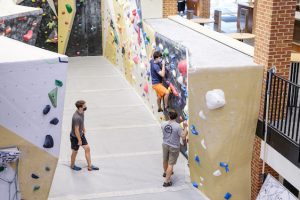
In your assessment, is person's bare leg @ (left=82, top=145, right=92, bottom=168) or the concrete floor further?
person's bare leg @ (left=82, top=145, right=92, bottom=168)

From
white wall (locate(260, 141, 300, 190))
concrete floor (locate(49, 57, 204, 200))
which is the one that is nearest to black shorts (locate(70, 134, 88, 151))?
concrete floor (locate(49, 57, 204, 200))

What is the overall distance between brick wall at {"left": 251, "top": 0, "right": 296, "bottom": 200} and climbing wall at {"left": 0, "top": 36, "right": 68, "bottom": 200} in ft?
11.8

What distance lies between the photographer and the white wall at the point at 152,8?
14.3 metres

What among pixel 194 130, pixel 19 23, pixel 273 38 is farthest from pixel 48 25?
pixel 273 38

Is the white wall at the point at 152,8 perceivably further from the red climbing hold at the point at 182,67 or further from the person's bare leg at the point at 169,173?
the person's bare leg at the point at 169,173

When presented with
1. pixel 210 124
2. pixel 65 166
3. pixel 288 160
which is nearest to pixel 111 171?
pixel 65 166

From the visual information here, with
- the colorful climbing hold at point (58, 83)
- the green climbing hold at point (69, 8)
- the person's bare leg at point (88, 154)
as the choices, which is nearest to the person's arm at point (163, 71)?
the person's bare leg at point (88, 154)

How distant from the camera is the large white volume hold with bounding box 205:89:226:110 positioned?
28.6 ft

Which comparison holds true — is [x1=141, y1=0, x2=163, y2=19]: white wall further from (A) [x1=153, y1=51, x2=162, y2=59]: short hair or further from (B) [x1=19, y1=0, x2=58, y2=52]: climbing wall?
(B) [x1=19, y1=0, x2=58, y2=52]: climbing wall

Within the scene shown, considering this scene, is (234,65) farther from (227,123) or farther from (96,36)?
(96,36)

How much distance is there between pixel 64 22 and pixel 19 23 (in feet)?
22.6

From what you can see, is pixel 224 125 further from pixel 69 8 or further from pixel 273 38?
pixel 69 8

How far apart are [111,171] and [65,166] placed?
1038 millimetres

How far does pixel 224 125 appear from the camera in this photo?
895cm
